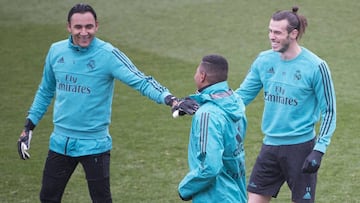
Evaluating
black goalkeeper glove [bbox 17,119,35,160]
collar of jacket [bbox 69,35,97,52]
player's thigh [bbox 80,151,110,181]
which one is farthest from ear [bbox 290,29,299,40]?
black goalkeeper glove [bbox 17,119,35,160]

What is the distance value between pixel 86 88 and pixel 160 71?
25.9 ft

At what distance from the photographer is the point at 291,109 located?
7.24 meters

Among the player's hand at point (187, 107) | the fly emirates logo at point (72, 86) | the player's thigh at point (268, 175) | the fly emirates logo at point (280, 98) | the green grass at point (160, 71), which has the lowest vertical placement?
the green grass at point (160, 71)

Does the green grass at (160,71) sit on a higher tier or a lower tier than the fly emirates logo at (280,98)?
lower

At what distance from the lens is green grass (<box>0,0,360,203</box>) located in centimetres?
984

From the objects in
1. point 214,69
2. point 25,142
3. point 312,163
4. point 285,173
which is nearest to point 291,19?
point 312,163

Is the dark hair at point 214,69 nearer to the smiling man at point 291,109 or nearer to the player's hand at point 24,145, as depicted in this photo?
the smiling man at point 291,109

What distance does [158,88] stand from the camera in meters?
7.04

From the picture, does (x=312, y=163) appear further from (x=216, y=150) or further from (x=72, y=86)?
(x=72, y=86)

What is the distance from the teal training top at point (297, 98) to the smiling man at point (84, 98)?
0.93m

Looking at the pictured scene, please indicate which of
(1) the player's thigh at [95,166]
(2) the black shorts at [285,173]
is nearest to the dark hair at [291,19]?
(2) the black shorts at [285,173]

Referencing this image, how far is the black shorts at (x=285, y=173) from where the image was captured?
23.9 feet

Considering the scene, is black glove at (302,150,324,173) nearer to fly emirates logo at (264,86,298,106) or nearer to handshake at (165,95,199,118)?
fly emirates logo at (264,86,298,106)

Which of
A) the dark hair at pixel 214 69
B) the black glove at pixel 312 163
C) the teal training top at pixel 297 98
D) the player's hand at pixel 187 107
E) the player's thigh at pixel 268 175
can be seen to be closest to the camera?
the dark hair at pixel 214 69
